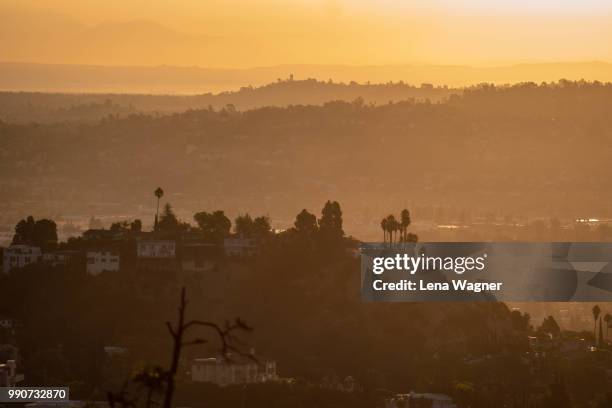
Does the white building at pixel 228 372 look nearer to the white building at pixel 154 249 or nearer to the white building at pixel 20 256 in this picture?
the white building at pixel 154 249

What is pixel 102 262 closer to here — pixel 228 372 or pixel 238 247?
pixel 238 247

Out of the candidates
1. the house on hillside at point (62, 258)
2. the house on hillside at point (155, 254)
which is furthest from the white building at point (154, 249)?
the house on hillside at point (62, 258)

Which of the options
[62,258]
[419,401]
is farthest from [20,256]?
[419,401]

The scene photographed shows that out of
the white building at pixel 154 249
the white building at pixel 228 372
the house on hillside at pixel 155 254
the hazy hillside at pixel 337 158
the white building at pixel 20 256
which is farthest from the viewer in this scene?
the hazy hillside at pixel 337 158

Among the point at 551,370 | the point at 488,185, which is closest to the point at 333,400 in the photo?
the point at 551,370

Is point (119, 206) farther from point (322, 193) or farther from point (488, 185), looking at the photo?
point (488, 185)

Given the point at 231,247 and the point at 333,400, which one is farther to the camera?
the point at 231,247

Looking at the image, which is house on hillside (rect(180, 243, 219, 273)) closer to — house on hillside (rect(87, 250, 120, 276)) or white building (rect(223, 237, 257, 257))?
white building (rect(223, 237, 257, 257))
